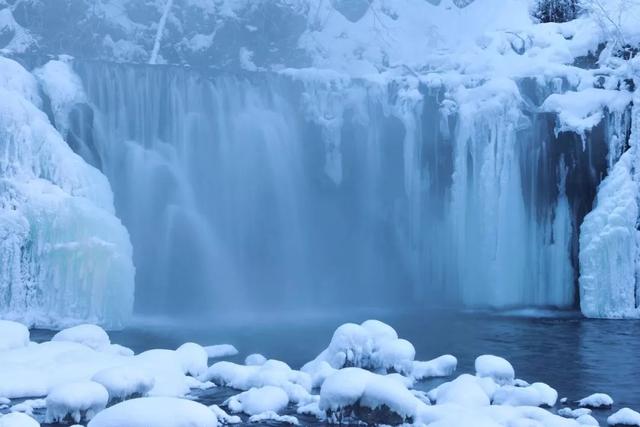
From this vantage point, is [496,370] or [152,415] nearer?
Answer: [152,415]

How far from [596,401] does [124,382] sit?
4.70 meters

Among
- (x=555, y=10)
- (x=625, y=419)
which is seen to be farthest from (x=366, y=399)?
(x=555, y=10)

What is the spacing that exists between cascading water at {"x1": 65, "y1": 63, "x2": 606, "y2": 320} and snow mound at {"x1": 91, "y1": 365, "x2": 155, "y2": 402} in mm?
8099

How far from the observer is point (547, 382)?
9852 mm

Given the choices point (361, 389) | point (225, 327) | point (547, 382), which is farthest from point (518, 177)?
point (361, 389)

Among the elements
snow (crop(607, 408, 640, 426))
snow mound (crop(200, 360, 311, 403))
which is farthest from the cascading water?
snow (crop(607, 408, 640, 426))

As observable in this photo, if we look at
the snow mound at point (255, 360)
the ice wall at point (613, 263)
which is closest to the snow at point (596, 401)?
the snow mound at point (255, 360)

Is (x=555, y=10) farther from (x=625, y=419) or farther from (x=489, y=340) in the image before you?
(x=625, y=419)

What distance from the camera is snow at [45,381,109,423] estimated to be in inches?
286

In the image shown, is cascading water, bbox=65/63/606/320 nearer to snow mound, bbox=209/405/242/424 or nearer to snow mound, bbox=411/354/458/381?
snow mound, bbox=411/354/458/381

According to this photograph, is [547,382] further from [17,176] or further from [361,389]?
[17,176]

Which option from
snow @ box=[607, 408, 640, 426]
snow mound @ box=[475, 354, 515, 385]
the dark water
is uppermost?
snow mound @ box=[475, 354, 515, 385]

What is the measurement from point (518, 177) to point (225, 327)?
718 cm

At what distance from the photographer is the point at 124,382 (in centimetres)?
770
